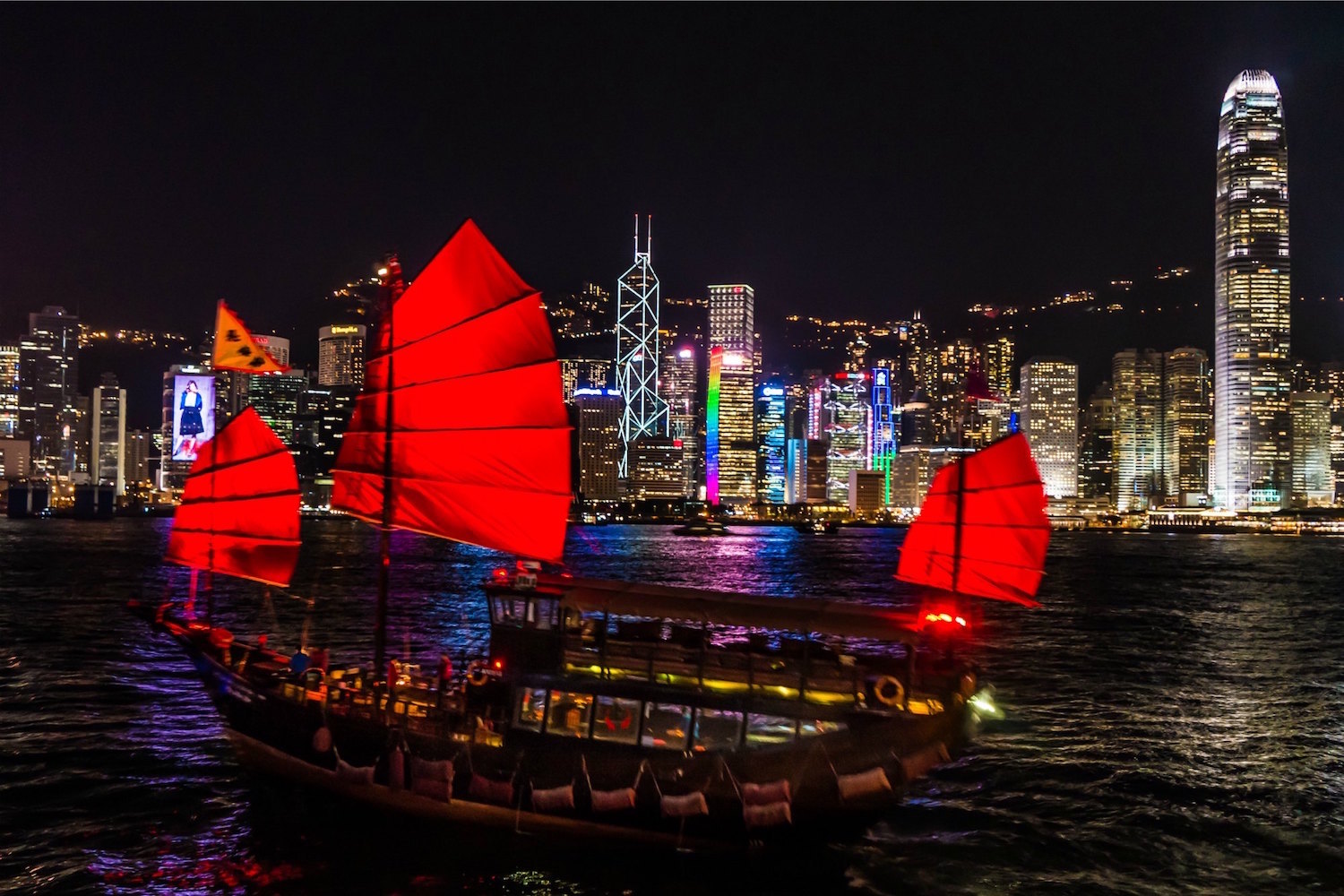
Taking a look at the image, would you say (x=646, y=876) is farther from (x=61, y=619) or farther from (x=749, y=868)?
(x=61, y=619)

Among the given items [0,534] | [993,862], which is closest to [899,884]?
[993,862]

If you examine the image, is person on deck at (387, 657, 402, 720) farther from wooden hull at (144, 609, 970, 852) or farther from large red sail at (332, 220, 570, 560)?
large red sail at (332, 220, 570, 560)

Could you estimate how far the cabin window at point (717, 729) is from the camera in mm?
16516

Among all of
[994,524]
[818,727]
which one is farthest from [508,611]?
[994,524]

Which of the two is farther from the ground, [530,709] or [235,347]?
[235,347]

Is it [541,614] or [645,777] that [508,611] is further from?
[645,777]

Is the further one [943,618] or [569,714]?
[943,618]

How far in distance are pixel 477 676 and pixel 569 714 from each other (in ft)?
7.03

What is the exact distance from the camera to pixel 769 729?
646 inches

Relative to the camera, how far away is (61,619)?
47094 millimetres

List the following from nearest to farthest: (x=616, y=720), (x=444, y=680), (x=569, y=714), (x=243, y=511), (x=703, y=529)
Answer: (x=616, y=720) < (x=569, y=714) < (x=444, y=680) < (x=243, y=511) < (x=703, y=529)

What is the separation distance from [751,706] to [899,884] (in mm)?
3875

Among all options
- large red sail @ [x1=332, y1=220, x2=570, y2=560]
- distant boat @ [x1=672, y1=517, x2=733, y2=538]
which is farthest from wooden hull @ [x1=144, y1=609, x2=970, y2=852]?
distant boat @ [x1=672, y1=517, x2=733, y2=538]

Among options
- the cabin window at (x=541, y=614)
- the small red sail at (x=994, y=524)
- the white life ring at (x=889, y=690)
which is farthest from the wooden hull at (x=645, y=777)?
the small red sail at (x=994, y=524)
